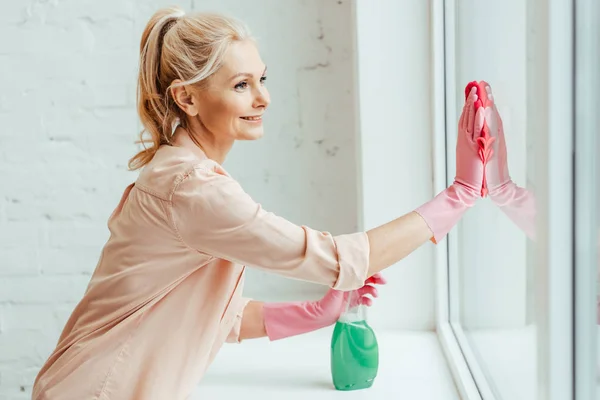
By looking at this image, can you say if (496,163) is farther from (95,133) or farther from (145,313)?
(95,133)

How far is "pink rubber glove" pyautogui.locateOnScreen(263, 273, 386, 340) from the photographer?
149 centimetres

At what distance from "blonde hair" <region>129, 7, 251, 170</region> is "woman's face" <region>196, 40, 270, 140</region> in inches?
0.6

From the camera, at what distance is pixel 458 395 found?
1.40m

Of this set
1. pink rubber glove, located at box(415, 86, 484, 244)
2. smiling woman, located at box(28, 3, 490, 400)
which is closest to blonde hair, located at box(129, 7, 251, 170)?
smiling woman, located at box(28, 3, 490, 400)

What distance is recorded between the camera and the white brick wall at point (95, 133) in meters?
2.03

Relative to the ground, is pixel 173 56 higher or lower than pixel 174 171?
higher

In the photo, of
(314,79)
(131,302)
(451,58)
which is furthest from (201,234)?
(314,79)

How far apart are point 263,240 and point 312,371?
56cm

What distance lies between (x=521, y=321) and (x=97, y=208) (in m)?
1.28

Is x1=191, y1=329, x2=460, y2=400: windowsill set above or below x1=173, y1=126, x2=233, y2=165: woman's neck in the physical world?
below

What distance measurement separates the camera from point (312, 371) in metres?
1.61

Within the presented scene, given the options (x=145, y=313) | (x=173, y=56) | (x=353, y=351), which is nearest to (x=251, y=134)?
(x=173, y=56)

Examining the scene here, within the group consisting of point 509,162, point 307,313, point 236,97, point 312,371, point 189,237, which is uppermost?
point 236,97

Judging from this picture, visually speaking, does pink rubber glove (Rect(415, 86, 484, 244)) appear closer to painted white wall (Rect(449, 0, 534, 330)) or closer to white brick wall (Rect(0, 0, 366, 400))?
painted white wall (Rect(449, 0, 534, 330))
